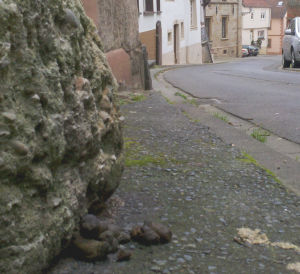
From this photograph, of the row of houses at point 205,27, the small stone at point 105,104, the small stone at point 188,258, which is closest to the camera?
the small stone at point 188,258

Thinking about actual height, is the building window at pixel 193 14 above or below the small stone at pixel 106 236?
above

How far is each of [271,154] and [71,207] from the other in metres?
2.64

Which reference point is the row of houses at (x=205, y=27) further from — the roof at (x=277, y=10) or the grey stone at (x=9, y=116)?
the grey stone at (x=9, y=116)

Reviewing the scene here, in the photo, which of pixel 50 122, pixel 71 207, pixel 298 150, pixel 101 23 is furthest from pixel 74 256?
pixel 101 23

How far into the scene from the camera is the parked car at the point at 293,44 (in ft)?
53.1

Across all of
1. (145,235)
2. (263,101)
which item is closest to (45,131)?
(145,235)

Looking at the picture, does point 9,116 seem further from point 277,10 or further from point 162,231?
point 277,10

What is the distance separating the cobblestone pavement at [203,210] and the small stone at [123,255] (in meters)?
0.03

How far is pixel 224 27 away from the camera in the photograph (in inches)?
1967

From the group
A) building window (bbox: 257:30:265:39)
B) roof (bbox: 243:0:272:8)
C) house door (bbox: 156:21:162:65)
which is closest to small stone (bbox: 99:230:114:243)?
house door (bbox: 156:21:162:65)

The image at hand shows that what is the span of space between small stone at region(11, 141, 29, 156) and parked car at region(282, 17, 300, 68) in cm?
1554

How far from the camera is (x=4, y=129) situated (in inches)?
62.2

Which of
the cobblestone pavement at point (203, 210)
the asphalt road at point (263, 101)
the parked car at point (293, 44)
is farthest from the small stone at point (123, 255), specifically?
the parked car at point (293, 44)

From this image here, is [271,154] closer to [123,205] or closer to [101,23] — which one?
[123,205]
